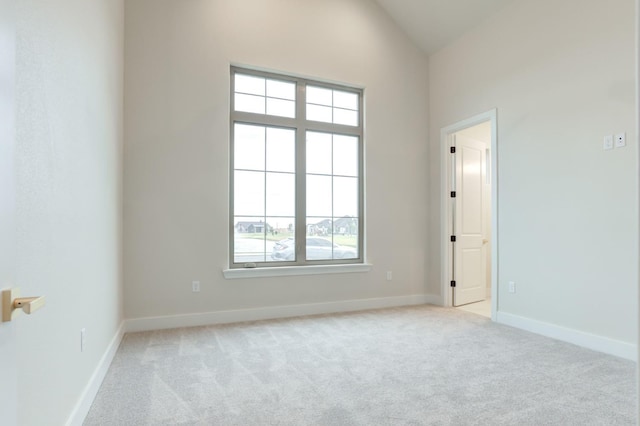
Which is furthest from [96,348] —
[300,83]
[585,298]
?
[585,298]

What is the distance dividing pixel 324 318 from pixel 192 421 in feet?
7.45

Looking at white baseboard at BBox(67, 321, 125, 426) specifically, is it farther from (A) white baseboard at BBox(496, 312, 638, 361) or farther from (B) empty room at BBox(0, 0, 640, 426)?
(A) white baseboard at BBox(496, 312, 638, 361)

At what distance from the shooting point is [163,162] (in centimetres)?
366

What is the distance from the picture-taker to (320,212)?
4480 millimetres

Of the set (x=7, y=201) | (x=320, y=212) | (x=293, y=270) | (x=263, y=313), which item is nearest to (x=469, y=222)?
(x=320, y=212)

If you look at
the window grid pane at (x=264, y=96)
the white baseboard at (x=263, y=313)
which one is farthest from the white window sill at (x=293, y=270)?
the window grid pane at (x=264, y=96)

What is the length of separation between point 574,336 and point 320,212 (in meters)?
2.84

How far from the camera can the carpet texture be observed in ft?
6.40

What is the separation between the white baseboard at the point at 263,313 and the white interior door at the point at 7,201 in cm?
289

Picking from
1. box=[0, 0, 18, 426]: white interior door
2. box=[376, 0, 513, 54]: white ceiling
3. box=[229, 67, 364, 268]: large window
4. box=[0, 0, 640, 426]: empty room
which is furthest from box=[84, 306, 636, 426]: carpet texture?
box=[376, 0, 513, 54]: white ceiling

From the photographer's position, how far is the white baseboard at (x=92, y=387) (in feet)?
5.88

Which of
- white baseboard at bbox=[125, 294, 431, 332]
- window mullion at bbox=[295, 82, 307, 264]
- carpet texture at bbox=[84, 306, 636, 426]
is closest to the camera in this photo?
carpet texture at bbox=[84, 306, 636, 426]

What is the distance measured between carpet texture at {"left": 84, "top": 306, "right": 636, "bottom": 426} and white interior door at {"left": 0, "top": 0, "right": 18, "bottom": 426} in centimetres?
125

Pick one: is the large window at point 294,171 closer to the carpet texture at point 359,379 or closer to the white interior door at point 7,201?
the carpet texture at point 359,379
